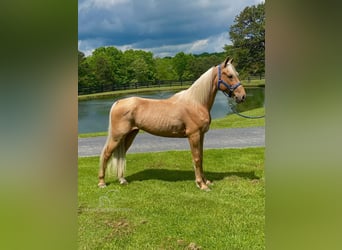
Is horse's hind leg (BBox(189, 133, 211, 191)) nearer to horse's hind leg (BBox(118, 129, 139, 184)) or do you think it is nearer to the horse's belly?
the horse's belly

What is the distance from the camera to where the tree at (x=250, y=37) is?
1.58 metres

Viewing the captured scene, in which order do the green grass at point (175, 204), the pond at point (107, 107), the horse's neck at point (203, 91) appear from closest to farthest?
the green grass at point (175, 204), the pond at point (107, 107), the horse's neck at point (203, 91)

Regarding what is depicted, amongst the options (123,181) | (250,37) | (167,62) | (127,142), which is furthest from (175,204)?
(250,37)

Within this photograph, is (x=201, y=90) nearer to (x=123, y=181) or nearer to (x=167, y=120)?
(x=167, y=120)

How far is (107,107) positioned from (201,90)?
560 millimetres

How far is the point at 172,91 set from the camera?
1.87 meters

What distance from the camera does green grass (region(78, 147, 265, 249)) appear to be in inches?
60.4

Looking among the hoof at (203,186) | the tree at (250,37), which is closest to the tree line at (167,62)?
the tree at (250,37)

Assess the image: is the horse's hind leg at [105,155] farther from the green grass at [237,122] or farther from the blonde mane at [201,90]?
the blonde mane at [201,90]

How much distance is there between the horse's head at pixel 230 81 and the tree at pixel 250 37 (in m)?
0.07

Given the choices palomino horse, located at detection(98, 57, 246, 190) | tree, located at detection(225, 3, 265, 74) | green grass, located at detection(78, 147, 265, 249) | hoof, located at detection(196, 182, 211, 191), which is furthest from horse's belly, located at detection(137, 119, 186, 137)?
tree, located at detection(225, 3, 265, 74)
